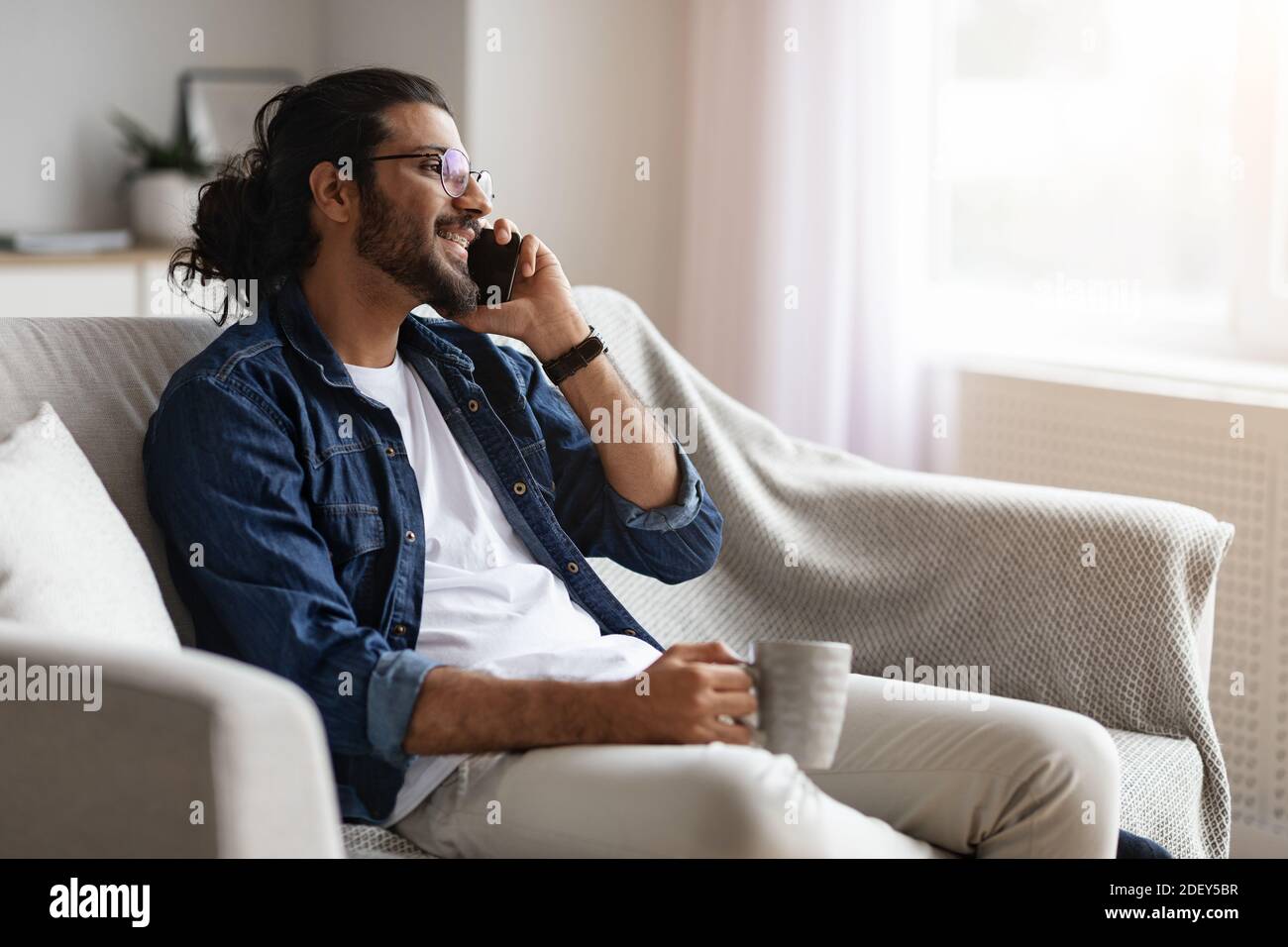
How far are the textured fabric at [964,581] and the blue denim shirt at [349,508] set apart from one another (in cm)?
30

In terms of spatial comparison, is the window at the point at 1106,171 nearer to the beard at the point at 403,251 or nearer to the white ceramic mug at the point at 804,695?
the beard at the point at 403,251

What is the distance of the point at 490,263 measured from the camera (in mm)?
1712

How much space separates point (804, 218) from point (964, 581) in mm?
1460

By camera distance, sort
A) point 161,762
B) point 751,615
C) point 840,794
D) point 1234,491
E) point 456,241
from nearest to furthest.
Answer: point 161,762
point 840,794
point 456,241
point 751,615
point 1234,491

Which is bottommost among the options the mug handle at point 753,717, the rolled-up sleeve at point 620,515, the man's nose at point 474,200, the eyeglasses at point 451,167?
the mug handle at point 753,717

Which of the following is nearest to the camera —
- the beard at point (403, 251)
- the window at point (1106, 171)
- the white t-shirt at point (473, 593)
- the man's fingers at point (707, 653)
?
the man's fingers at point (707, 653)

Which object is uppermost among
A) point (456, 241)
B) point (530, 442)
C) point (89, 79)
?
point (89, 79)

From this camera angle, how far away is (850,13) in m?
3.06

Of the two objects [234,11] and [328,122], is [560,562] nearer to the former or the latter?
[328,122]

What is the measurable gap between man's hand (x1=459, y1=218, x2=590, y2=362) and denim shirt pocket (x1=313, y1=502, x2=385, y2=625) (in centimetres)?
32

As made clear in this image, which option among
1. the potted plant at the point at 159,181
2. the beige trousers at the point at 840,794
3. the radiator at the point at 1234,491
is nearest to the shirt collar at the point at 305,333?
the beige trousers at the point at 840,794

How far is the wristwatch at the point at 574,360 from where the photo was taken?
171 cm

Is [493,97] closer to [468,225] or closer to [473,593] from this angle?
[468,225]

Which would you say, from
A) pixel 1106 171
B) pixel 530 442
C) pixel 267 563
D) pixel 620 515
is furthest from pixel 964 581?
pixel 1106 171
